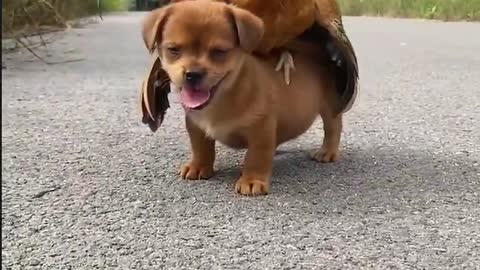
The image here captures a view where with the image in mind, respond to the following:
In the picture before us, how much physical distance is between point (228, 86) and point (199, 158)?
0.19 metres

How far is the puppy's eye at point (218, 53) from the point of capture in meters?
1.34

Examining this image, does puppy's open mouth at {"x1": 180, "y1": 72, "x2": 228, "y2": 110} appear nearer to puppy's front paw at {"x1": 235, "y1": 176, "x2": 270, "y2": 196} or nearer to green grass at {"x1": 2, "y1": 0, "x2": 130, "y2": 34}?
puppy's front paw at {"x1": 235, "y1": 176, "x2": 270, "y2": 196}

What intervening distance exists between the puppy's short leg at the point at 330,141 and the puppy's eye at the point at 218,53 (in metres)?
0.42

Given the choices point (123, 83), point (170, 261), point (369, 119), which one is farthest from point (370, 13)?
point (170, 261)

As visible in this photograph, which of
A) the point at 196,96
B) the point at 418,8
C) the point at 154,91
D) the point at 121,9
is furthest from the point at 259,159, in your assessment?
the point at 418,8

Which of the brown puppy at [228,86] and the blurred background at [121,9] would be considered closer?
the brown puppy at [228,86]

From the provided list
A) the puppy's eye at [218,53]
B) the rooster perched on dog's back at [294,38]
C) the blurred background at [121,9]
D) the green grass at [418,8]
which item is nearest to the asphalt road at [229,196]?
the rooster perched on dog's back at [294,38]

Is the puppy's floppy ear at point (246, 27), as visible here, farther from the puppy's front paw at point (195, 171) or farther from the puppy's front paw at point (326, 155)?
the puppy's front paw at point (326, 155)

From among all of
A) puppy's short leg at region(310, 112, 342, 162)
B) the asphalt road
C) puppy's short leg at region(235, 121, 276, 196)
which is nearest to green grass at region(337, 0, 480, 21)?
the asphalt road

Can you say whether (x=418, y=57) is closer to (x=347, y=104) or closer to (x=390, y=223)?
(x=347, y=104)

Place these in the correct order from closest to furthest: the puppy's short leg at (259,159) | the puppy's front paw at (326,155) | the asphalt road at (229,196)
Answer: the asphalt road at (229,196) → the puppy's short leg at (259,159) → the puppy's front paw at (326,155)

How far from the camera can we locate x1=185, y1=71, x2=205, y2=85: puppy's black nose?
1.31m

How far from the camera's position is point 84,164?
1624mm

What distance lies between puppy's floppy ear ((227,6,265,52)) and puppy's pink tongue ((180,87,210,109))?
4.5 inches
